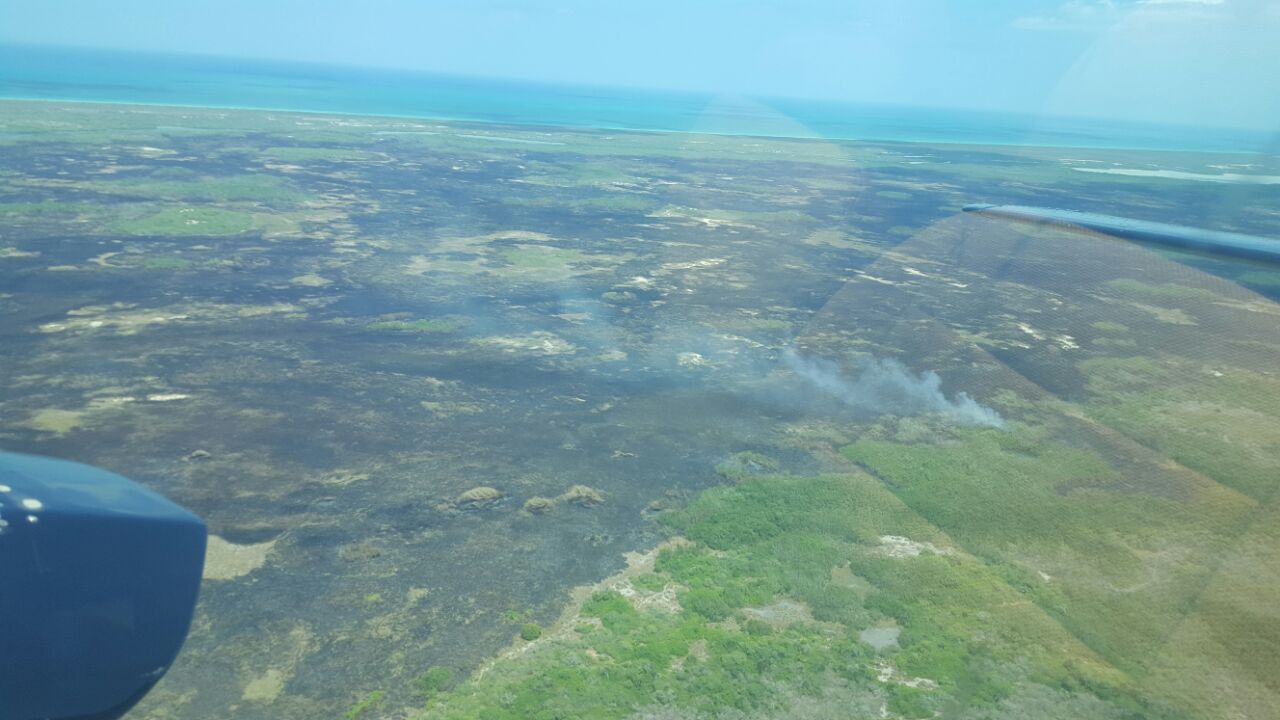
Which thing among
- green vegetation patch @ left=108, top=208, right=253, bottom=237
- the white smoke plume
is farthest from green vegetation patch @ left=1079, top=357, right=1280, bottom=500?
green vegetation patch @ left=108, top=208, right=253, bottom=237

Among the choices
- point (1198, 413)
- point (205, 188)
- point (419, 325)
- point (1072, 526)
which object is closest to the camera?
point (1072, 526)

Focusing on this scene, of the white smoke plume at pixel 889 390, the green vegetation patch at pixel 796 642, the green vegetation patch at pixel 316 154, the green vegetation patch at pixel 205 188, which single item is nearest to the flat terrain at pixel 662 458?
the green vegetation patch at pixel 796 642

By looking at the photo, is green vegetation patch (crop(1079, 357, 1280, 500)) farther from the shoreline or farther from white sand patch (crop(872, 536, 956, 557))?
the shoreline

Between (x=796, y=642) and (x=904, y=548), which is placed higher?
(x=904, y=548)

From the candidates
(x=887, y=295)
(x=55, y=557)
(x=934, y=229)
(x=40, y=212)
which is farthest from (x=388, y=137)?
(x=55, y=557)

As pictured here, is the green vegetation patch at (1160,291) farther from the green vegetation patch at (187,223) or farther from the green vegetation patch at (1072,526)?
the green vegetation patch at (187,223)

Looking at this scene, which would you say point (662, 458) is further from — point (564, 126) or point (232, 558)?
point (564, 126)

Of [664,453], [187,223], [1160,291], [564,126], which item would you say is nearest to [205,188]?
[187,223]

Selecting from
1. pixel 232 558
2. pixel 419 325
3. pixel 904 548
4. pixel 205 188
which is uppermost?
pixel 205 188
